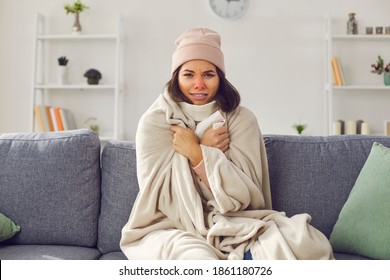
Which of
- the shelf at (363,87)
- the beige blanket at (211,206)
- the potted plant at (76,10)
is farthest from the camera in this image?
Answer: the potted plant at (76,10)

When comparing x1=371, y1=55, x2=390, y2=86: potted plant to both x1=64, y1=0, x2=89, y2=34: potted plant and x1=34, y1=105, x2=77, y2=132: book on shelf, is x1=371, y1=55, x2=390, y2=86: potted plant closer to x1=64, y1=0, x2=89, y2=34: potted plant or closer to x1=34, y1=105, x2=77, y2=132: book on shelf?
x1=64, y1=0, x2=89, y2=34: potted plant

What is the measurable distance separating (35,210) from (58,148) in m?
0.22

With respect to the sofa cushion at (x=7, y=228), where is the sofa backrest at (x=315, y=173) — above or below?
above

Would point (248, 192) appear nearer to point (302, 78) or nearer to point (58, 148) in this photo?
point (58, 148)

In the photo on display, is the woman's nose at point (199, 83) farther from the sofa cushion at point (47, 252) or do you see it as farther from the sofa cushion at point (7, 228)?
the sofa cushion at point (7, 228)

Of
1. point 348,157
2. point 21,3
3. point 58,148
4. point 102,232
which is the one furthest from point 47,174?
point 21,3

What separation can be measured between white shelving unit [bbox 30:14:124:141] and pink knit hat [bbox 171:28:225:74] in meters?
1.88

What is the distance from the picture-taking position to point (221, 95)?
56.6 inches

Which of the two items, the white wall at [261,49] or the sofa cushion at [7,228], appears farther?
the white wall at [261,49]

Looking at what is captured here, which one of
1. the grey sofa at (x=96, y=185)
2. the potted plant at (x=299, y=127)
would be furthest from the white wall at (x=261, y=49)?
the grey sofa at (x=96, y=185)

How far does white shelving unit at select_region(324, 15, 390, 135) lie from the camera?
10.5 feet

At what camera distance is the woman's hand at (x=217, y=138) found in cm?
135

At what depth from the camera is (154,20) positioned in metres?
3.44

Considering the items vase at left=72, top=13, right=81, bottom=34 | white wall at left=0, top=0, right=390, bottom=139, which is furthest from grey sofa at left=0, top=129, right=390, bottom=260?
vase at left=72, top=13, right=81, bottom=34
